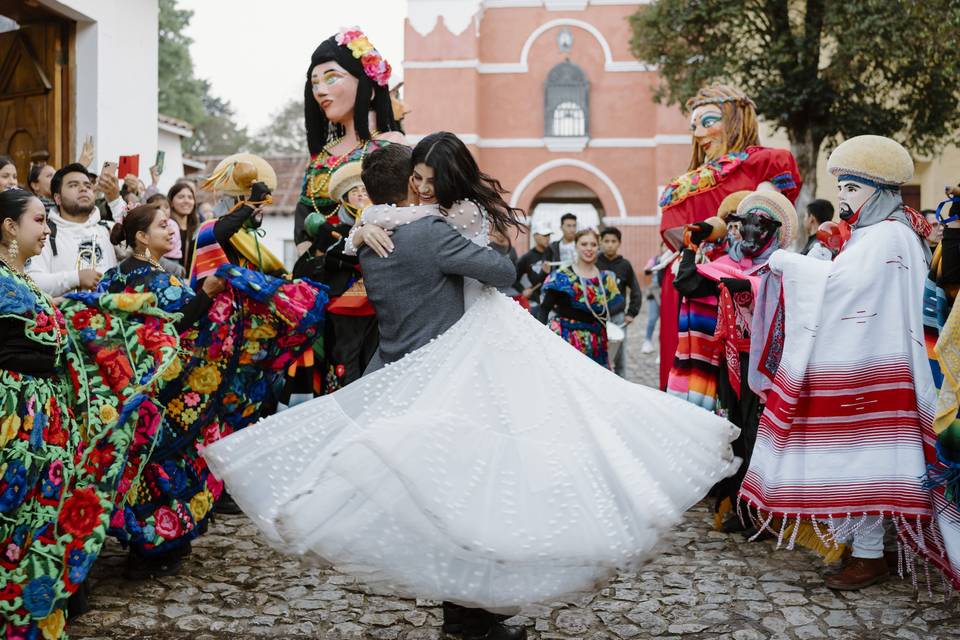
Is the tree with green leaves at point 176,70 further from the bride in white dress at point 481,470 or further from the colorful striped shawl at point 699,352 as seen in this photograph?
the bride in white dress at point 481,470

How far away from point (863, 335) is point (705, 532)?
5.54 feet

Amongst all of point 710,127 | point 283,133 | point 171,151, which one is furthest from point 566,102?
point 283,133

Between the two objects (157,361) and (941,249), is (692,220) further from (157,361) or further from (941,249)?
(157,361)

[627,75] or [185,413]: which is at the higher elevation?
[627,75]

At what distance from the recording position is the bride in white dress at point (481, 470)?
2.92 meters

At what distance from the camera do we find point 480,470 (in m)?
3.00

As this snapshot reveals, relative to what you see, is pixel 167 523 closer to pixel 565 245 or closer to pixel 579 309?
pixel 579 309

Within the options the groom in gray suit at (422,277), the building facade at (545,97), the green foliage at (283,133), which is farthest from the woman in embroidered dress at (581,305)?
the green foliage at (283,133)

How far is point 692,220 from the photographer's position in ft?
20.6

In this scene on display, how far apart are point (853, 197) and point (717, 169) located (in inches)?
66.3

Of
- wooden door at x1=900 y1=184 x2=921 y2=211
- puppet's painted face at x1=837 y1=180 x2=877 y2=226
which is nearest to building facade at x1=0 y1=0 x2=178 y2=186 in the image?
puppet's painted face at x1=837 y1=180 x2=877 y2=226

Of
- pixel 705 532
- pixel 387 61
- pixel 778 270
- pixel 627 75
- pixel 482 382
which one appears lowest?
pixel 705 532

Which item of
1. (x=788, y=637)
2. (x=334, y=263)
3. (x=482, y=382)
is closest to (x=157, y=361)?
(x=334, y=263)

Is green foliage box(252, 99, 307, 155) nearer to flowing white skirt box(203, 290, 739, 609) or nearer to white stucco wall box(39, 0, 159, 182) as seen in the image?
white stucco wall box(39, 0, 159, 182)
